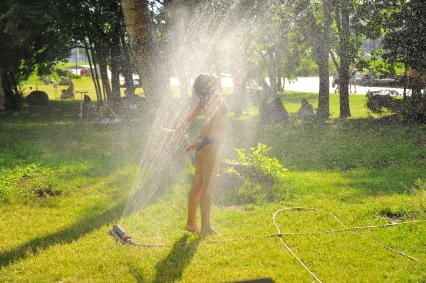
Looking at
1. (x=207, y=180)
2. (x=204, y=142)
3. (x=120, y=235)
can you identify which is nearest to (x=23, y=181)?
(x=120, y=235)

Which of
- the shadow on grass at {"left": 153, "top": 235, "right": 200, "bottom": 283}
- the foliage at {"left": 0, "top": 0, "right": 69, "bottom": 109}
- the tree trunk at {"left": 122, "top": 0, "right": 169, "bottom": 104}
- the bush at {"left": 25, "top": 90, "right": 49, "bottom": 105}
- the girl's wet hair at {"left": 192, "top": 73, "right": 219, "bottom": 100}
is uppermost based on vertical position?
the foliage at {"left": 0, "top": 0, "right": 69, "bottom": 109}

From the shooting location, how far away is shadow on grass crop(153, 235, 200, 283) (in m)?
4.93

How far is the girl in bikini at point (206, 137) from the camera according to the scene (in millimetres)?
5664

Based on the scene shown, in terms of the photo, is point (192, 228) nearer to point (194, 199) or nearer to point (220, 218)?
point (194, 199)

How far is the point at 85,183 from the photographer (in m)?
9.16

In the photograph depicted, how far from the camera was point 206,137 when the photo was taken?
5.73 meters

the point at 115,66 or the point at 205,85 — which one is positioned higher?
the point at 115,66

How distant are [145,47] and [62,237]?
4020mm

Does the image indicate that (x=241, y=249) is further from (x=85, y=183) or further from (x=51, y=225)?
(x=85, y=183)

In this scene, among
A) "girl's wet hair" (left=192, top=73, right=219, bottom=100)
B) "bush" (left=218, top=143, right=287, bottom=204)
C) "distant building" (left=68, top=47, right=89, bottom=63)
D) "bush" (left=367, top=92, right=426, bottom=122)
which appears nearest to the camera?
"girl's wet hair" (left=192, top=73, right=219, bottom=100)

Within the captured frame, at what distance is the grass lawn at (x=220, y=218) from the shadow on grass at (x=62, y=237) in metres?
0.02

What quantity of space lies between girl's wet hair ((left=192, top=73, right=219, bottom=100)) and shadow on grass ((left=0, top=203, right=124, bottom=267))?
8.33 ft

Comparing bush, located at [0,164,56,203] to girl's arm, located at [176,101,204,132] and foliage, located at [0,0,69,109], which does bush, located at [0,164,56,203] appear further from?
foliage, located at [0,0,69,109]

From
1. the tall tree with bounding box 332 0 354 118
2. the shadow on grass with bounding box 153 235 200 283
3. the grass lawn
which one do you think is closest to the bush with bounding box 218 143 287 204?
the grass lawn
